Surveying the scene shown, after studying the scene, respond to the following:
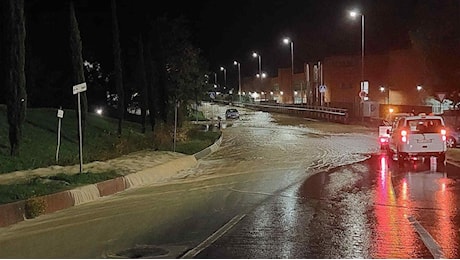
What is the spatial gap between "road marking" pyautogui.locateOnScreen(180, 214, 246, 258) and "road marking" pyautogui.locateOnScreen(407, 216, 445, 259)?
307 cm

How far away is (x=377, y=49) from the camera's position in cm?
8931

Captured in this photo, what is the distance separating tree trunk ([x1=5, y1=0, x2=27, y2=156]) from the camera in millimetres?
18844

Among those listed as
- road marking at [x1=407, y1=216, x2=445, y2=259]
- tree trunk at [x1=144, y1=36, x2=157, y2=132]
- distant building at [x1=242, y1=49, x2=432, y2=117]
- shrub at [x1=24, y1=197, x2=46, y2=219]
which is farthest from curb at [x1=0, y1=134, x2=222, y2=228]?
distant building at [x1=242, y1=49, x2=432, y2=117]

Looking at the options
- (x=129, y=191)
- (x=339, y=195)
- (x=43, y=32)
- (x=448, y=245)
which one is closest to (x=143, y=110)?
(x=43, y=32)

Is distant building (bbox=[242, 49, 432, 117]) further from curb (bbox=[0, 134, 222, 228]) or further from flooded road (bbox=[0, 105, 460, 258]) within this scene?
flooded road (bbox=[0, 105, 460, 258])

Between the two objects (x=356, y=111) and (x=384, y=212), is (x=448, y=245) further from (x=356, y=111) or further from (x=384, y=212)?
(x=356, y=111)

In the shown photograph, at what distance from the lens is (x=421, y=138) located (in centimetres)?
2103

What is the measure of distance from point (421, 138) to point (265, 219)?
11.5 m

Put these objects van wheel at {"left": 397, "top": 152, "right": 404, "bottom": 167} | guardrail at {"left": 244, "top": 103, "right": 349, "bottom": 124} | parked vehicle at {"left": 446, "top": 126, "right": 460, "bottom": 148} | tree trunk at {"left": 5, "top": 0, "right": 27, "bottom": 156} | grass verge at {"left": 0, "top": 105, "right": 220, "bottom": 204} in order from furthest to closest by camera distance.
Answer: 1. guardrail at {"left": 244, "top": 103, "right": 349, "bottom": 124}
2. parked vehicle at {"left": 446, "top": 126, "right": 460, "bottom": 148}
3. van wheel at {"left": 397, "top": 152, "right": 404, "bottom": 167}
4. tree trunk at {"left": 5, "top": 0, "right": 27, "bottom": 156}
5. grass verge at {"left": 0, "top": 105, "right": 220, "bottom": 204}

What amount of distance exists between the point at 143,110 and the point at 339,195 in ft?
70.7

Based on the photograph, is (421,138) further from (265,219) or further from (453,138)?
(265,219)

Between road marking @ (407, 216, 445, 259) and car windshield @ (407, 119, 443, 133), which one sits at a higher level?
car windshield @ (407, 119, 443, 133)

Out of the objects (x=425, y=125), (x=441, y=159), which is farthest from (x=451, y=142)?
(x=425, y=125)

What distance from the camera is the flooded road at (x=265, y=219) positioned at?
8.83 metres
